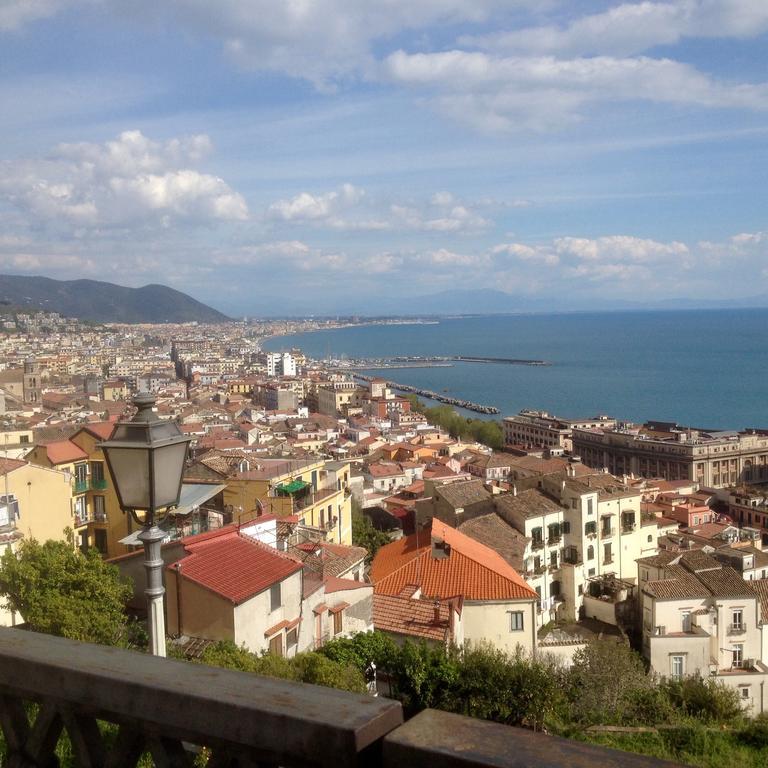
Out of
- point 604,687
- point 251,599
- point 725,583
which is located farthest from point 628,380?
point 251,599

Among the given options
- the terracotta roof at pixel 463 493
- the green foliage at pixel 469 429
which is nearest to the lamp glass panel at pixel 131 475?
the terracotta roof at pixel 463 493

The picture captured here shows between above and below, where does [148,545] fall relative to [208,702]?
below

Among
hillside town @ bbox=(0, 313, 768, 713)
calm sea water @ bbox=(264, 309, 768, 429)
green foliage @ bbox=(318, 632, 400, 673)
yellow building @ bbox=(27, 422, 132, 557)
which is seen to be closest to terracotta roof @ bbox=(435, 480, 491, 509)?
hillside town @ bbox=(0, 313, 768, 713)

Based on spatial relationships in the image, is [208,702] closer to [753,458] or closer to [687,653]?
[687,653]

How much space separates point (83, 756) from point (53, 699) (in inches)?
5.0

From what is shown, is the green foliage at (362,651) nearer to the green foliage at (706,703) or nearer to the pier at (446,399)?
the green foliage at (706,703)

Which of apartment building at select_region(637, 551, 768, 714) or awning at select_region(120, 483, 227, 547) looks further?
apartment building at select_region(637, 551, 768, 714)

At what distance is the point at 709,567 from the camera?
1669 cm

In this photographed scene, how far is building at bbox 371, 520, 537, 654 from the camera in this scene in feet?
41.8

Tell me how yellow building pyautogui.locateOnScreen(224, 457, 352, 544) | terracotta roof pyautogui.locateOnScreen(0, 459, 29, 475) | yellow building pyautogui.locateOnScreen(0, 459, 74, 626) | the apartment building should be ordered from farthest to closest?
the apartment building, yellow building pyautogui.locateOnScreen(224, 457, 352, 544), terracotta roof pyautogui.locateOnScreen(0, 459, 29, 475), yellow building pyautogui.locateOnScreen(0, 459, 74, 626)

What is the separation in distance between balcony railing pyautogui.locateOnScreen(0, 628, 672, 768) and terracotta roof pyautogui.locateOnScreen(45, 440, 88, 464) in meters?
13.8

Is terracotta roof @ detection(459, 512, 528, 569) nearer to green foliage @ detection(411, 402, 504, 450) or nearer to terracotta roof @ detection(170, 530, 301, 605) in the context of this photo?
terracotta roof @ detection(170, 530, 301, 605)

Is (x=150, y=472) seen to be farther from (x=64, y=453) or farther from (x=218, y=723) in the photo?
(x=64, y=453)

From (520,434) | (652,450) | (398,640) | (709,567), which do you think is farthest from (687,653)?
(520,434)
